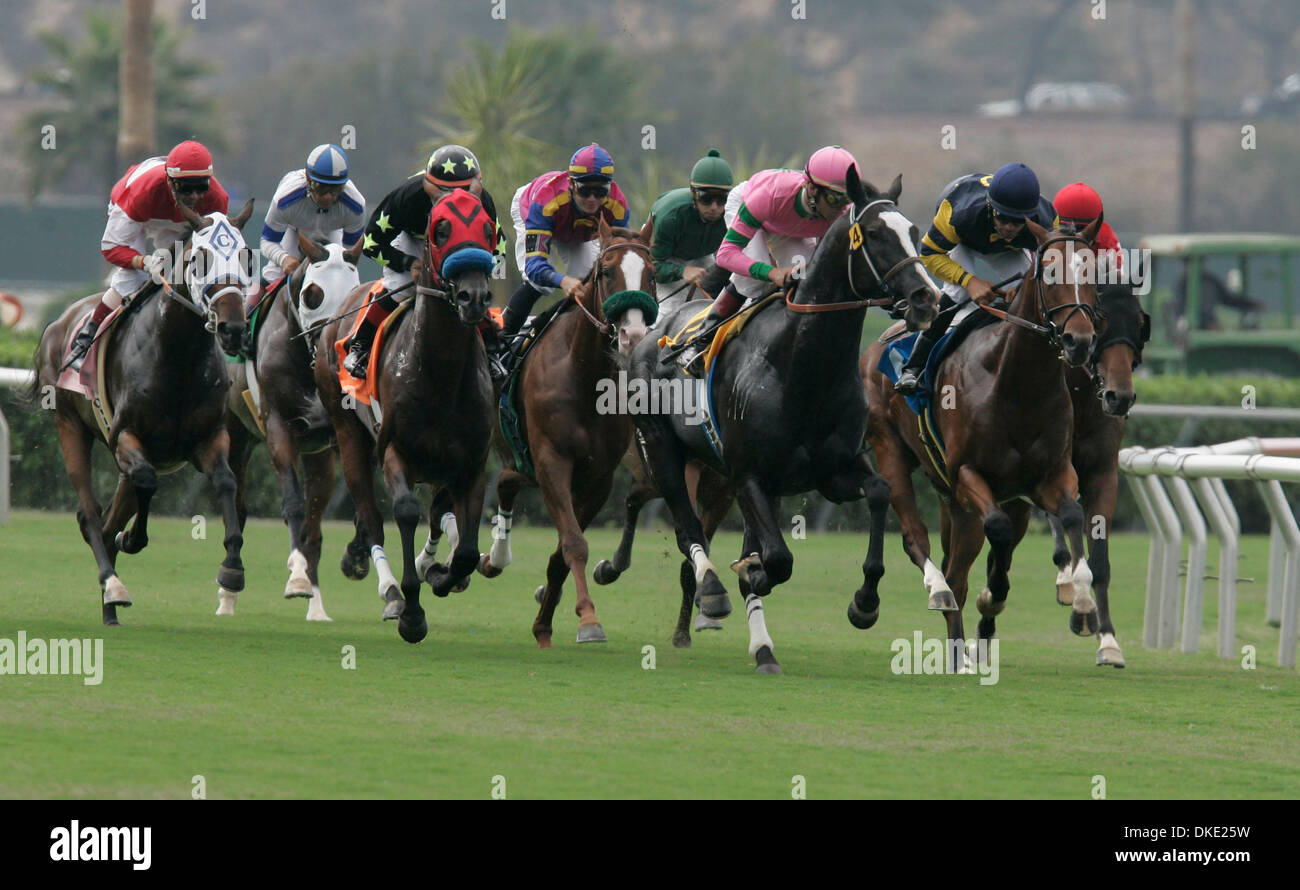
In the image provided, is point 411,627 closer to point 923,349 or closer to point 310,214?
point 923,349

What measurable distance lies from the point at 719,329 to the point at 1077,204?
6.10 feet

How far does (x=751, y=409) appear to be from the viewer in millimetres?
9008

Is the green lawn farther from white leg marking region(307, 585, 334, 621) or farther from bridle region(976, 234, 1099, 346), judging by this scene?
bridle region(976, 234, 1099, 346)

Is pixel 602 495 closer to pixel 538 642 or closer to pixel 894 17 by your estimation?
pixel 538 642

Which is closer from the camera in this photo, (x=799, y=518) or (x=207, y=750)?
(x=207, y=750)

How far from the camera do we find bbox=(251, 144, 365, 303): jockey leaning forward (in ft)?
36.3

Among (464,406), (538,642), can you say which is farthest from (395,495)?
(538,642)

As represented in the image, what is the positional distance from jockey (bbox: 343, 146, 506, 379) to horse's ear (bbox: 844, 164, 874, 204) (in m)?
1.82

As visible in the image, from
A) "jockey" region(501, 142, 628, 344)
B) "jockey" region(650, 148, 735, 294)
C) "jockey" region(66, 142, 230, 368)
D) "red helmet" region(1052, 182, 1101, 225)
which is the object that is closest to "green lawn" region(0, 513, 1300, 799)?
"jockey" region(66, 142, 230, 368)

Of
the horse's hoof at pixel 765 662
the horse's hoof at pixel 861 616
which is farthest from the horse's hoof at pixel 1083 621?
the horse's hoof at pixel 765 662

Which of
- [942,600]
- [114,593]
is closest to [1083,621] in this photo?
[942,600]

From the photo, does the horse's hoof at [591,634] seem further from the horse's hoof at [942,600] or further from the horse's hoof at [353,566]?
the horse's hoof at [353,566]

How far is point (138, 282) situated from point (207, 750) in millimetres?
4668

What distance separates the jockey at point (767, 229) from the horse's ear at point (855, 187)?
553 mm
